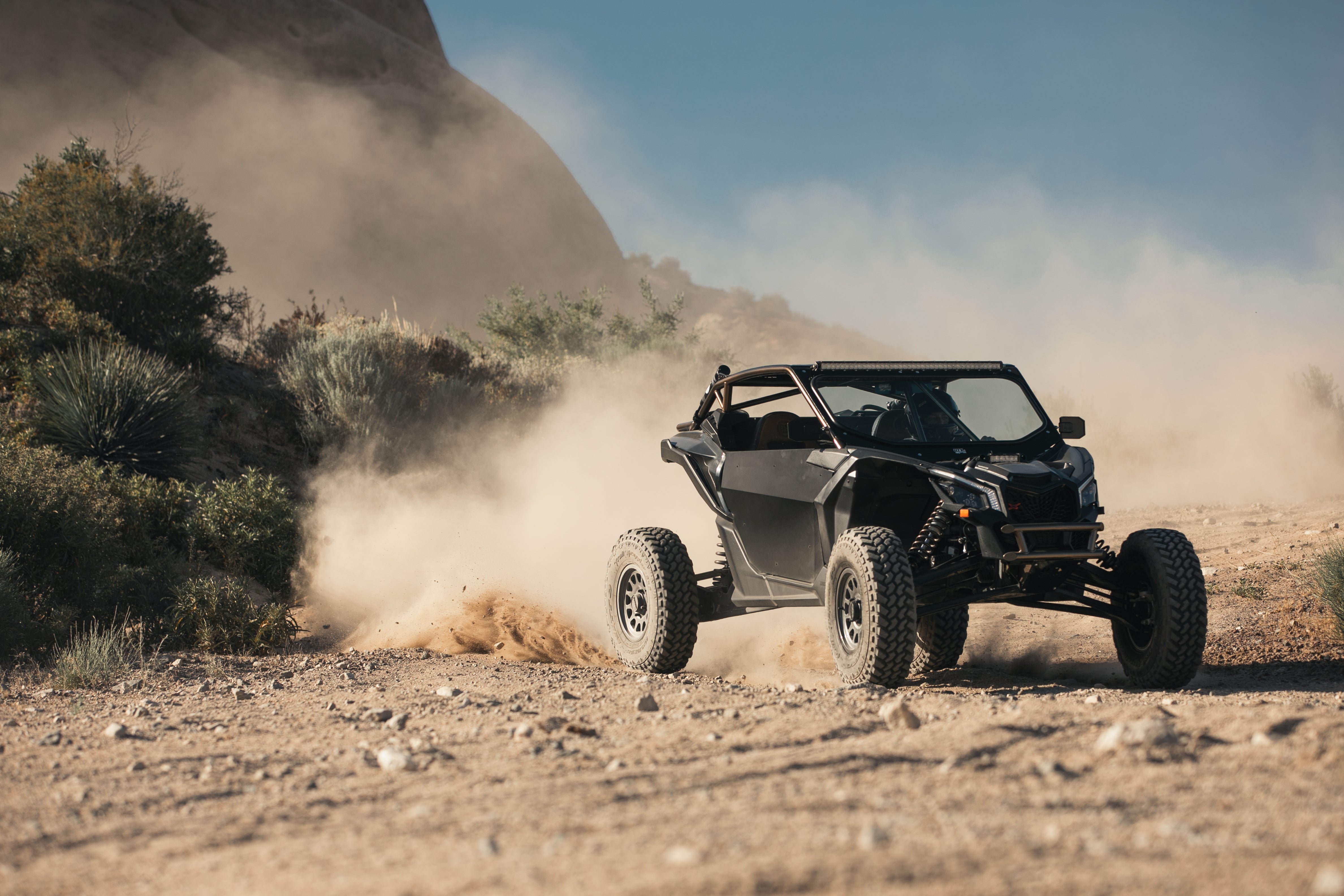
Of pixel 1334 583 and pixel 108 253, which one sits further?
pixel 108 253

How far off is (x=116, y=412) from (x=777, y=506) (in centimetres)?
1136

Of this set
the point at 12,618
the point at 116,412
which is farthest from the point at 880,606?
the point at 116,412

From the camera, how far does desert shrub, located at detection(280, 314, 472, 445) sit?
17.9 metres

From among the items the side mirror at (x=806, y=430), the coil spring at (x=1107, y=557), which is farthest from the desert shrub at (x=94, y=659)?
the coil spring at (x=1107, y=557)

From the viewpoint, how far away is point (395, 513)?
1408cm

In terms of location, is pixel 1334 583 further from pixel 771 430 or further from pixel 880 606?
pixel 880 606

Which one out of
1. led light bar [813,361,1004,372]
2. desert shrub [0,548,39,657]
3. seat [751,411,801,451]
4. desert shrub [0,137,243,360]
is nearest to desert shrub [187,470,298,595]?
desert shrub [0,548,39,657]

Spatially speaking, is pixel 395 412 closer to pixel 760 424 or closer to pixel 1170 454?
pixel 760 424

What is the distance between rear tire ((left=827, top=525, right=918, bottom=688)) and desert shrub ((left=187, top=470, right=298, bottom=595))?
8.74 meters

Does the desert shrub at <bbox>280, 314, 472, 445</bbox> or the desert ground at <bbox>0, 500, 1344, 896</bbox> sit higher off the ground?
the desert shrub at <bbox>280, 314, 472, 445</bbox>

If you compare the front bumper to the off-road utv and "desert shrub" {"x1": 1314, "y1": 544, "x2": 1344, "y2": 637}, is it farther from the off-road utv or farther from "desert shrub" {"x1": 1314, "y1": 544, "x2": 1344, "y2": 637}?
"desert shrub" {"x1": 1314, "y1": 544, "x2": 1344, "y2": 637}

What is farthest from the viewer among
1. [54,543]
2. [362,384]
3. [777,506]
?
[362,384]

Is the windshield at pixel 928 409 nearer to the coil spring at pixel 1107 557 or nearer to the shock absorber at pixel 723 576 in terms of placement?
the coil spring at pixel 1107 557

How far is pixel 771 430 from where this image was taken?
734 centimetres
